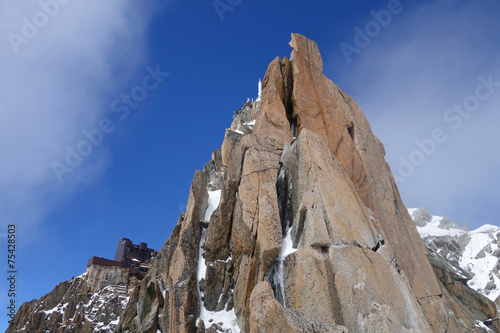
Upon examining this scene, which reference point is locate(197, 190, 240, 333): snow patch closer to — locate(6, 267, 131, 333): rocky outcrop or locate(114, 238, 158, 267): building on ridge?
locate(6, 267, 131, 333): rocky outcrop

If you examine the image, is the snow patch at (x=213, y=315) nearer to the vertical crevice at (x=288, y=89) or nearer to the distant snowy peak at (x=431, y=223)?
the vertical crevice at (x=288, y=89)

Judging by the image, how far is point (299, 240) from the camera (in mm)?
18438

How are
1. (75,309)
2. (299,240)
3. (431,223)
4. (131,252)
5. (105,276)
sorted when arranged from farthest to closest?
(431,223) → (131,252) → (105,276) → (75,309) → (299,240)

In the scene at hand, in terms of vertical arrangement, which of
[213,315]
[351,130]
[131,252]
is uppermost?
[131,252]

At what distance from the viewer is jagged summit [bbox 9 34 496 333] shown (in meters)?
15.8

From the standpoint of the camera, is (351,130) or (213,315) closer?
(213,315)

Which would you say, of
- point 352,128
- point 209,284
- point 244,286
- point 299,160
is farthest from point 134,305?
point 352,128

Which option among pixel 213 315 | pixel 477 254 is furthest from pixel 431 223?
pixel 213 315

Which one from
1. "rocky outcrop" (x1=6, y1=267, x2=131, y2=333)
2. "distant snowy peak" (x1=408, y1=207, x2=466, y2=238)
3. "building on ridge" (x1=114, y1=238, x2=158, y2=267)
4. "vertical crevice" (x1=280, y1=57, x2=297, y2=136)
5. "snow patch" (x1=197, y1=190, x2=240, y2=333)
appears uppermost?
"distant snowy peak" (x1=408, y1=207, x2=466, y2=238)

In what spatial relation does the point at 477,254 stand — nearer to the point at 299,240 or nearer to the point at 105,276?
the point at 105,276

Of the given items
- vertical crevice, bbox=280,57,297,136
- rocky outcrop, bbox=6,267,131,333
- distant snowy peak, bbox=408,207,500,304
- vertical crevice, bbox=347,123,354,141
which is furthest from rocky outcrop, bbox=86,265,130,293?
distant snowy peak, bbox=408,207,500,304

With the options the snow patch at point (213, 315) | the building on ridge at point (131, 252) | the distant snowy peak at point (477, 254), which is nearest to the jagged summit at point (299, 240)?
the snow patch at point (213, 315)

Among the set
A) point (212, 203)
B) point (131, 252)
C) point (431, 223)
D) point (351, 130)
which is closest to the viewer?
point (212, 203)

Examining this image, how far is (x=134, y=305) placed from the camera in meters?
30.9
